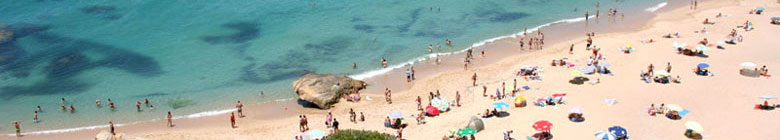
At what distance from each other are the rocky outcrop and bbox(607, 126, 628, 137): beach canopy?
15891 millimetres

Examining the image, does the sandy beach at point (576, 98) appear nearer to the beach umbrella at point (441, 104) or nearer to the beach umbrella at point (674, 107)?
the beach umbrella at point (441, 104)

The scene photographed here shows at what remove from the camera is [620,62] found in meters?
40.8

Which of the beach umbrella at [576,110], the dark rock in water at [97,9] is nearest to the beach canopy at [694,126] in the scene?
the beach umbrella at [576,110]

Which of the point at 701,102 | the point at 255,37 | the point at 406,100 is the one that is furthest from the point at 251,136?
the point at 701,102

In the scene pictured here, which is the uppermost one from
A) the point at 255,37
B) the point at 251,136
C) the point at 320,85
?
the point at 255,37

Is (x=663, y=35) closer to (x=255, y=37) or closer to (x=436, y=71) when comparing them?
(x=436, y=71)

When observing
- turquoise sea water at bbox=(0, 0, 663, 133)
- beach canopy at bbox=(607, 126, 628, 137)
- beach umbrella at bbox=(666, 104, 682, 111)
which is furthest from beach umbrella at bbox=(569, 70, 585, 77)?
turquoise sea water at bbox=(0, 0, 663, 133)

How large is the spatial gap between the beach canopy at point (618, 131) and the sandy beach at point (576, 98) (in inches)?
38.6

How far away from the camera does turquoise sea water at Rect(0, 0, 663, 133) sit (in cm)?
3925

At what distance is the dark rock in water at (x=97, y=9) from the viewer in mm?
58781

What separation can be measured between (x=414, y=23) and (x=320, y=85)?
20463mm

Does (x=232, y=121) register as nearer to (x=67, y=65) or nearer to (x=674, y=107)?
(x=67, y=65)

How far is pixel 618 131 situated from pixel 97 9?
164ft

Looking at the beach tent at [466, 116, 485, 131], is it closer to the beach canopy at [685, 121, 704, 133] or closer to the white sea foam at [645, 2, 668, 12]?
the beach canopy at [685, 121, 704, 133]
